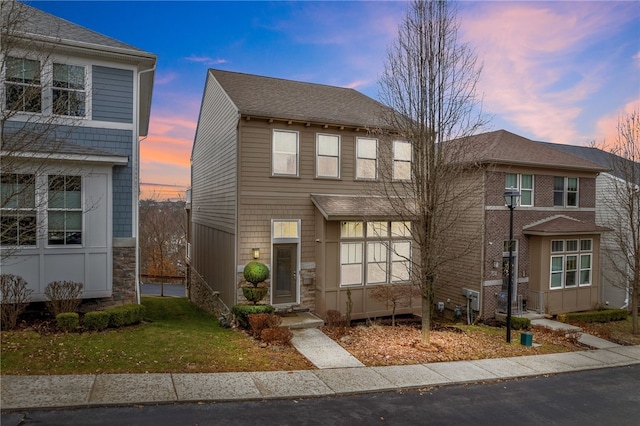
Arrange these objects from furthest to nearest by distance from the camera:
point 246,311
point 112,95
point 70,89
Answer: point 246,311 < point 112,95 < point 70,89

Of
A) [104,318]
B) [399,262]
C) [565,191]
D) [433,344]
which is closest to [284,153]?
[399,262]

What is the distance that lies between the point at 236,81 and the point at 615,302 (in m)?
21.7

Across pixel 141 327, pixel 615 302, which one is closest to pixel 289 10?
pixel 141 327

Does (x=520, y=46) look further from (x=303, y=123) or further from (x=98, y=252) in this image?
(x=98, y=252)

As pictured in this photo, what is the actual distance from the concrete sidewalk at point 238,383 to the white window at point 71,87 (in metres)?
6.98

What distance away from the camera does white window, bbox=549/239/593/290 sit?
17.4m

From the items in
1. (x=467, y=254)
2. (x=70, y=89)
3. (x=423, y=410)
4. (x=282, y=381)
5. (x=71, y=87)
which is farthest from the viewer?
(x=467, y=254)

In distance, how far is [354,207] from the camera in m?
13.5

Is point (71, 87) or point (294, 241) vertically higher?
point (71, 87)

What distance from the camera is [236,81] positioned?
1533 cm

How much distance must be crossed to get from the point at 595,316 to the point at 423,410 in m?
13.8

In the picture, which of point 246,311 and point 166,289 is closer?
point 246,311

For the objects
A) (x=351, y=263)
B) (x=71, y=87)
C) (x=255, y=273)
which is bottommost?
(x=255, y=273)

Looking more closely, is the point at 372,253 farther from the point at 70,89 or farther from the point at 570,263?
the point at 70,89
